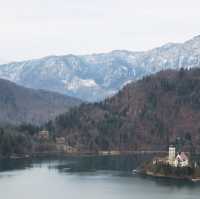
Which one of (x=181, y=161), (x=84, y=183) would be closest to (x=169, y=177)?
(x=181, y=161)

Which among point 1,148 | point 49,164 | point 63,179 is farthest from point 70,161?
point 63,179

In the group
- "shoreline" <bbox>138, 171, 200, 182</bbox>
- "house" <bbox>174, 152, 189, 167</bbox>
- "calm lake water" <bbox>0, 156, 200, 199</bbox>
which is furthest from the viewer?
"house" <bbox>174, 152, 189, 167</bbox>

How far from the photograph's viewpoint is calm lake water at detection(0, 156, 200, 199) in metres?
111

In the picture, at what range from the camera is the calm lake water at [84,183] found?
111m

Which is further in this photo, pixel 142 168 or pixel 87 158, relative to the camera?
pixel 87 158

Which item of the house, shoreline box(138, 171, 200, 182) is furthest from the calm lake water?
the house

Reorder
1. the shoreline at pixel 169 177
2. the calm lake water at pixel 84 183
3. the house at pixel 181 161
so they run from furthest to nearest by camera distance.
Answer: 1. the house at pixel 181 161
2. the shoreline at pixel 169 177
3. the calm lake water at pixel 84 183

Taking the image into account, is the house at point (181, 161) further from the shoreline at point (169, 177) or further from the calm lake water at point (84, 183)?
the calm lake water at point (84, 183)

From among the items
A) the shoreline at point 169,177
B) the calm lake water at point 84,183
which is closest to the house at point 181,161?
the shoreline at point 169,177

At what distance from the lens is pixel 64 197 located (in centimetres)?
10862

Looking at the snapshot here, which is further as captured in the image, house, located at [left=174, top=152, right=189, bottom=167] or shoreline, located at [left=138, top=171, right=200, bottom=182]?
house, located at [left=174, top=152, right=189, bottom=167]

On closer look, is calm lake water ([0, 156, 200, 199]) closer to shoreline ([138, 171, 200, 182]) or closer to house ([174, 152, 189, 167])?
shoreline ([138, 171, 200, 182])

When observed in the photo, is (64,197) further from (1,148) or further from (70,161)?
(1,148)

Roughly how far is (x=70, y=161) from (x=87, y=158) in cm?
1284
